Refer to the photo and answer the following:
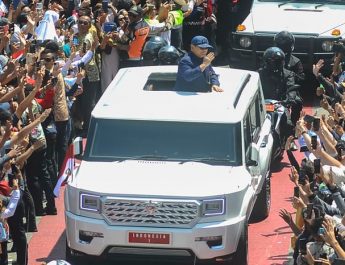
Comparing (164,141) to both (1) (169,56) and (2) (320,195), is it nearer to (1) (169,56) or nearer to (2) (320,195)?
(2) (320,195)

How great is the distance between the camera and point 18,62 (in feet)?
51.3

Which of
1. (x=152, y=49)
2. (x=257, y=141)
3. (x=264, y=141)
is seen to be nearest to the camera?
(x=257, y=141)

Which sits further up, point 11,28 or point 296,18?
point 11,28

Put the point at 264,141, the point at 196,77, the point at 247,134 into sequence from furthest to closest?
the point at 264,141
the point at 196,77
the point at 247,134

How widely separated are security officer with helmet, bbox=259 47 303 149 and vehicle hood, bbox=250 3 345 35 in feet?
10.7

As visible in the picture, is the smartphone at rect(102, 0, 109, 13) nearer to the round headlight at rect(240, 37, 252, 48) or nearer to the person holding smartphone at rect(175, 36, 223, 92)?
the round headlight at rect(240, 37, 252, 48)

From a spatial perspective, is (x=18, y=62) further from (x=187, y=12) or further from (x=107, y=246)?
(x=187, y=12)

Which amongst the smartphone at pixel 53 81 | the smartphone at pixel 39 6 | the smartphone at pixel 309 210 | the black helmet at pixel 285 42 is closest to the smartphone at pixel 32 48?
the smartphone at pixel 39 6

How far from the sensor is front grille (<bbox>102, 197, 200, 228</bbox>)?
454 inches

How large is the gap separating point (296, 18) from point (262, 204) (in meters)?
7.39

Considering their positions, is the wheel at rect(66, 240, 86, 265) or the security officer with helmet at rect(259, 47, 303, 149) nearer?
the wheel at rect(66, 240, 86, 265)

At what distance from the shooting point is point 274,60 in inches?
675

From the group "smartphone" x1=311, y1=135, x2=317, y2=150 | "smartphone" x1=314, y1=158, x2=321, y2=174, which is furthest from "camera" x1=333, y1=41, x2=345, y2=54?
"smartphone" x1=314, y1=158, x2=321, y2=174

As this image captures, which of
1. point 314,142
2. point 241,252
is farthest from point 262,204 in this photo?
point 314,142
